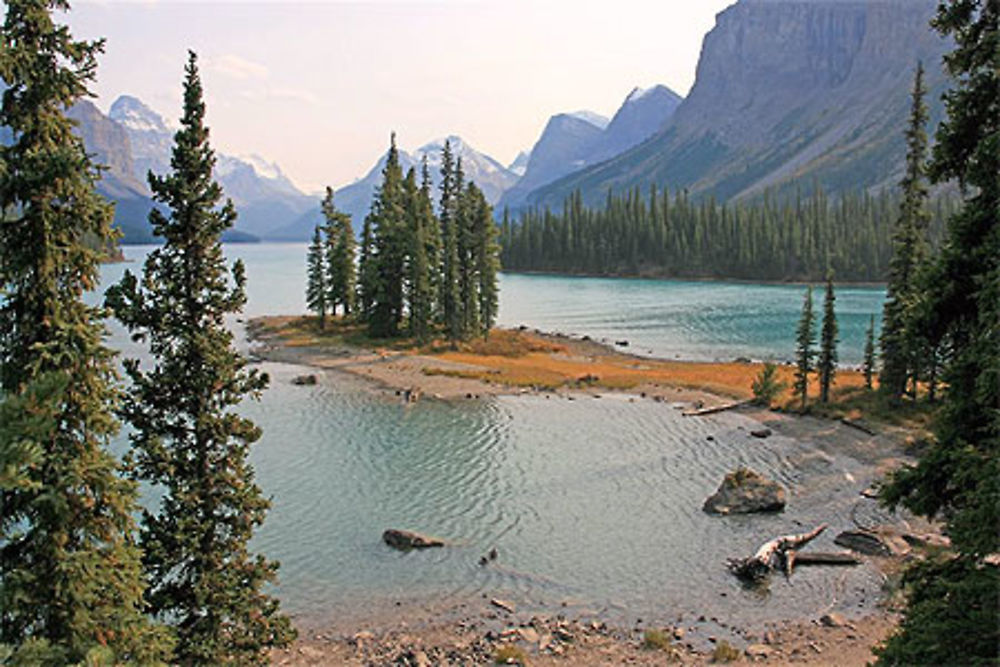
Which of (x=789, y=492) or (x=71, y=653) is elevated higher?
(x=71, y=653)

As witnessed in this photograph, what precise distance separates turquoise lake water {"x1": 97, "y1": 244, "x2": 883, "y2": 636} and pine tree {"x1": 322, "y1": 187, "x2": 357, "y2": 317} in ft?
102

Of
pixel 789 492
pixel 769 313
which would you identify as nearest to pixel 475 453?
pixel 789 492

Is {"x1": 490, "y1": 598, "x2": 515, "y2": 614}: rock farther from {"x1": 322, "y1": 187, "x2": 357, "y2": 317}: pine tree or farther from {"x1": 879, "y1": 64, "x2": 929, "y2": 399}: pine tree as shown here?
{"x1": 322, "y1": 187, "x2": 357, "y2": 317}: pine tree

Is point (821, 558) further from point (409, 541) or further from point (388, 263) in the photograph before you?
point (388, 263)

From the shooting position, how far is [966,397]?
12.1 metres

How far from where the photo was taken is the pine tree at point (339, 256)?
99188 millimetres

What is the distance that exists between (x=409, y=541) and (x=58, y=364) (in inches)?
858

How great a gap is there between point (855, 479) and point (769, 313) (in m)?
97.1

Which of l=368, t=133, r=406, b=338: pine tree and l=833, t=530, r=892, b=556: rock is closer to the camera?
l=833, t=530, r=892, b=556: rock

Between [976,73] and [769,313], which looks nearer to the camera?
[976,73]

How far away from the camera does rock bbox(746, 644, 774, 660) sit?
2241 centimetres

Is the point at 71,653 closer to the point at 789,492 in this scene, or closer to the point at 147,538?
the point at 147,538

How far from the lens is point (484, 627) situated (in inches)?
987

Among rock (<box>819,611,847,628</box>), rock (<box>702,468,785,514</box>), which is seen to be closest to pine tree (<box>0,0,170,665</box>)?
rock (<box>819,611,847,628</box>)
